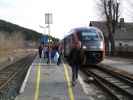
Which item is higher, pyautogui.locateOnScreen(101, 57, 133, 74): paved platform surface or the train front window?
the train front window

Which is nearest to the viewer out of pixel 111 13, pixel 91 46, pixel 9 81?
pixel 9 81

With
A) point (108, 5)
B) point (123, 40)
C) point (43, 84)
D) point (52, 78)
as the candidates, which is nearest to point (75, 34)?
point (52, 78)

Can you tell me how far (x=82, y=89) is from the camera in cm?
1808

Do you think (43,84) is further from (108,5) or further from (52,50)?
(108,5)

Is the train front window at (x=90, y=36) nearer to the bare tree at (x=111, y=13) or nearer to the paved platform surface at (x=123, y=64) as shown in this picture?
the paved platform surface at (x=123, y=64)

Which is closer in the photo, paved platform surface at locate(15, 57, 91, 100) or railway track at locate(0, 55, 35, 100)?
paved platform surface at locate(15, 57, 91, 100)

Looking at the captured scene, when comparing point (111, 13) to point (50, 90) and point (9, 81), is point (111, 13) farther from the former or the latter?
point (50, 90)

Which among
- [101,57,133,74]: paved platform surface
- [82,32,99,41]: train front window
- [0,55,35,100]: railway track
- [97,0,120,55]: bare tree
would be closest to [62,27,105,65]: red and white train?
[82,32,99,41]: train front window

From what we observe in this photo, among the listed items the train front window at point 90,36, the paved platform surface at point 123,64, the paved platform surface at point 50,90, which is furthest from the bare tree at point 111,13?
the paved platform surface at point 50,90

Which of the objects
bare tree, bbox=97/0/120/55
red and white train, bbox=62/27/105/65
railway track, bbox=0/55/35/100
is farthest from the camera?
bare tree, bbox=97/0/120/55

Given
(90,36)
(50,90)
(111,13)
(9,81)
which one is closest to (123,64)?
(90,36)

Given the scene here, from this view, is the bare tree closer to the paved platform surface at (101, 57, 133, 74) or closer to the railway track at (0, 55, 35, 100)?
the paved platform surface at (101, 57, 133, 74)

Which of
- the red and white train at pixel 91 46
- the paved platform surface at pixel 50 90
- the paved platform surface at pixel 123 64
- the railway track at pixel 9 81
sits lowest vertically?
the railway track at pixel 9 81

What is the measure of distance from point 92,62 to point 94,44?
61.1 inches
